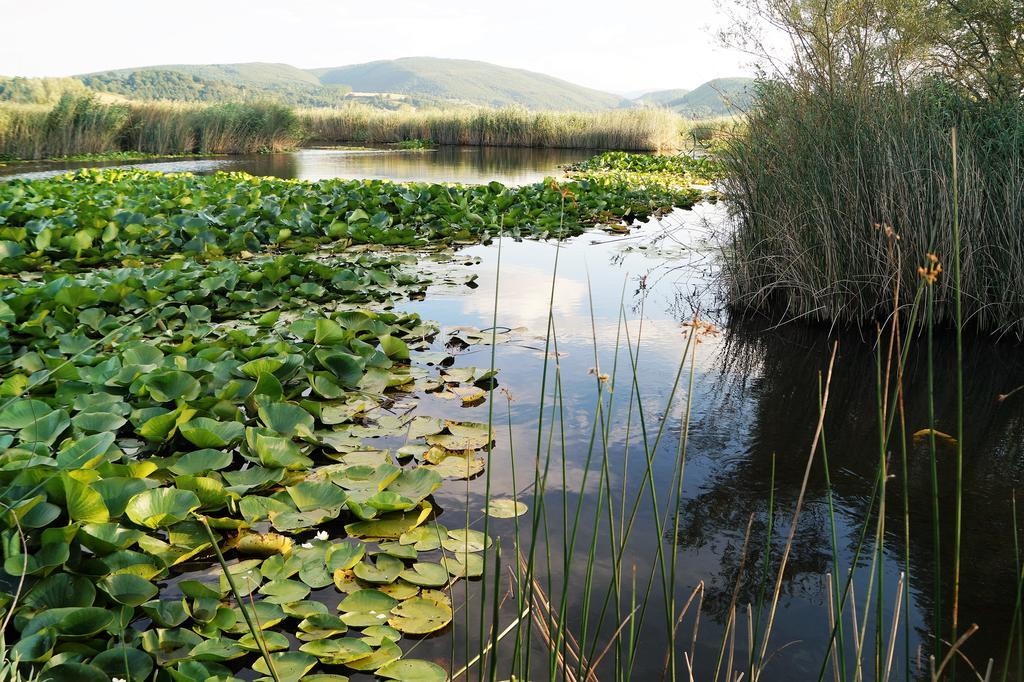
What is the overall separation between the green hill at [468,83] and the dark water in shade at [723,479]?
118 metres

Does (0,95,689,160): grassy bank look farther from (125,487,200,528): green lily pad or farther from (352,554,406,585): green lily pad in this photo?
(125,487,200,528): green lily pad

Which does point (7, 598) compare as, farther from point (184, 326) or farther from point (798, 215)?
point (798, 215)

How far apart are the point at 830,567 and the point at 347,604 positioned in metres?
1.26

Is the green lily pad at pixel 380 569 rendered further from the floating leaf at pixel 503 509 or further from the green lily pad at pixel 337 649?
the floating leaf at pixel 503 509

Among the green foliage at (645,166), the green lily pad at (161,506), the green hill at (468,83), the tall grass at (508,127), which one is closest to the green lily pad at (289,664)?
the green lily pad at (161,506)

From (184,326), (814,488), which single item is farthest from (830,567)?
(184,326)

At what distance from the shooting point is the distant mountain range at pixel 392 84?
8506 centimetres

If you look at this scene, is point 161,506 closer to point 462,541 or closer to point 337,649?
point 337,649

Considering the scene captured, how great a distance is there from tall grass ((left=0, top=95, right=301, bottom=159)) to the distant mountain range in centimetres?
6231

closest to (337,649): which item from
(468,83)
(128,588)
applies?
(128,588)

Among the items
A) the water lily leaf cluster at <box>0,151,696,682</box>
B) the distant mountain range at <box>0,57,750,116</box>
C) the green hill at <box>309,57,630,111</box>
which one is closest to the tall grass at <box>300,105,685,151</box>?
the water lily leaf cluster at <box>0,151,696,682</box>

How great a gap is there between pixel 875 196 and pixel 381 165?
1191 cm

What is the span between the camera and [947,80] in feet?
14.3

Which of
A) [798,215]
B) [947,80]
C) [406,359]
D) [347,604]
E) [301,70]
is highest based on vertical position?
[301,70]
